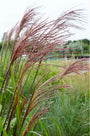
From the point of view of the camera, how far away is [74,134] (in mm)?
1772

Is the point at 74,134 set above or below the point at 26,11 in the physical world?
below

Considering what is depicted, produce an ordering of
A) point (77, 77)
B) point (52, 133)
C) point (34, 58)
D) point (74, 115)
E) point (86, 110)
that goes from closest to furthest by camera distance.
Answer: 1. point (34, 58)
2. point (52, 133)
3. point (74, 115)
4. point (86, 110)
5. point (77, 77)

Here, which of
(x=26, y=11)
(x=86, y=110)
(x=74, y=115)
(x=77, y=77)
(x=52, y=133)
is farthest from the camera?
(x=77, y=77)

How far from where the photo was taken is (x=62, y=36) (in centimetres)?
77

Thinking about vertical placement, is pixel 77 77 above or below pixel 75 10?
below

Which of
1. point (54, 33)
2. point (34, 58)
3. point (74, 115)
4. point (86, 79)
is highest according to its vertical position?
point (54, 33)

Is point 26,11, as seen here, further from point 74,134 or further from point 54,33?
point 74,134

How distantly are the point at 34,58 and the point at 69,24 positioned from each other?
1.06 ft

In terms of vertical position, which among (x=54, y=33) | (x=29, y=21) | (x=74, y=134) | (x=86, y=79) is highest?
(x=29, y=21)

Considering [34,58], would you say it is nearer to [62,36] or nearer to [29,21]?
[62,36]

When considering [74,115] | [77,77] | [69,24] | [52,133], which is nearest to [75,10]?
[69,24]

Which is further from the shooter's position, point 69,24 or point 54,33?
point 69,24

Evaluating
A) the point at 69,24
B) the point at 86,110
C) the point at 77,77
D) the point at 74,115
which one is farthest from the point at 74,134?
the point at 77,77

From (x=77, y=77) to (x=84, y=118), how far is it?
1526 mm
